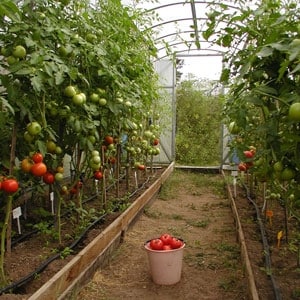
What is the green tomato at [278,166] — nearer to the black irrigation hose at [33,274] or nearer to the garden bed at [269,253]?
the garden bed at [269,253]

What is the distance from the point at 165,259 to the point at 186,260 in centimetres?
60

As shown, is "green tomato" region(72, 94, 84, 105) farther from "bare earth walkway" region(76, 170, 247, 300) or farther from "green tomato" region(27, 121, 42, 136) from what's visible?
"bare earth walkway" region(76, 170, 247, 300)

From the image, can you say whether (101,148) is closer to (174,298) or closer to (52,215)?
(52,215)

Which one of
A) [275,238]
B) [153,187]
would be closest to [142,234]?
[275,238]

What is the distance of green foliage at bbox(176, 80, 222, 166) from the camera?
9227mm

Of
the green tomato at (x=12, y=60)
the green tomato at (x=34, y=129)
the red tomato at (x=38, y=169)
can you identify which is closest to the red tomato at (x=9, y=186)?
the red tomato at (x=38, y=169)

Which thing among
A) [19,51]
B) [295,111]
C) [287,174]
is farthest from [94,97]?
[295,111]

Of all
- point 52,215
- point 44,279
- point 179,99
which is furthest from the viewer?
point 179,99

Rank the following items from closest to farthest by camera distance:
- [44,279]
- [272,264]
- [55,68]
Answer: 1. [55,68]
2. [44,279]
3. [272,264]

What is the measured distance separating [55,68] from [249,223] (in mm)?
2396

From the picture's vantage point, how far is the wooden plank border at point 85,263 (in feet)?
6.66

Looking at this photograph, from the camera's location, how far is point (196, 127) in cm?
938

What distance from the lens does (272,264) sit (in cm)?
255

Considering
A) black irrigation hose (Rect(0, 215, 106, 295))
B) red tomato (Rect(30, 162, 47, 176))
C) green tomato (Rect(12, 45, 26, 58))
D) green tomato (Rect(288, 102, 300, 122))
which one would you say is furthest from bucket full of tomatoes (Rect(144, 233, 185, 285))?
green tomato (Rect(288, 102, 300, 122))
